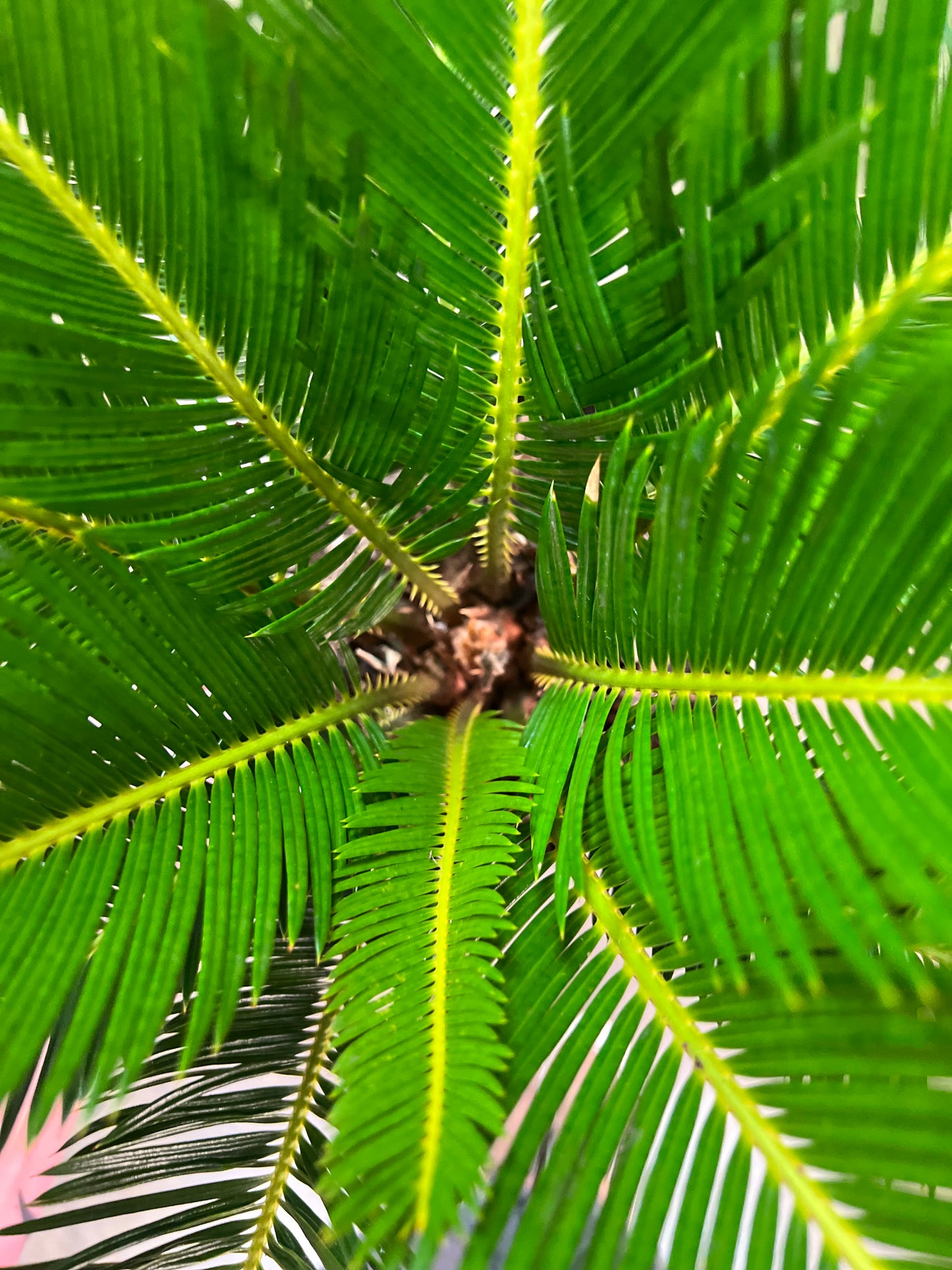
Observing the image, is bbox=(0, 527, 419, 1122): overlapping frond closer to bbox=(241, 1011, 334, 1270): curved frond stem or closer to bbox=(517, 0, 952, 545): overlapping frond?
bbox=(241, 1011, 334, 1270): curved frond stem

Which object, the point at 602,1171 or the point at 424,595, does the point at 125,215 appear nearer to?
the point at 424,595

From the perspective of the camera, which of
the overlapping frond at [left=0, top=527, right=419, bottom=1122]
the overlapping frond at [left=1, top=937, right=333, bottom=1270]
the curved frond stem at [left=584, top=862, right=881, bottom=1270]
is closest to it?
the curved frond stem at [left=584, top=862, right=881, bottom=1270]

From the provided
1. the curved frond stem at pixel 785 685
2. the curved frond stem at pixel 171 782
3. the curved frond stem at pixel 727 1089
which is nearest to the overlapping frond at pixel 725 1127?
the curved frond stem at pixel 727 1089

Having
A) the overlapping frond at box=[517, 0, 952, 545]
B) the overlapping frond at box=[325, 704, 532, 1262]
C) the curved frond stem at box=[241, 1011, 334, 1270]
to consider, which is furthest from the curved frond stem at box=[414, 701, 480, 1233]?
the overlapping frond at box=[517, 0, 952, 545]

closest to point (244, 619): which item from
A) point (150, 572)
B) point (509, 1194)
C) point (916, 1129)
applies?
point (150, 572)

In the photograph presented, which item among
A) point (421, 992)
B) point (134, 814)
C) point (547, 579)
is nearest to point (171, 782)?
point (134, 814)

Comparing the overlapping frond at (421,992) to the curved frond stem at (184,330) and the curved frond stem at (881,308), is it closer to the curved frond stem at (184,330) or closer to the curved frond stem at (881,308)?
the curved frond stem at (184,330)
